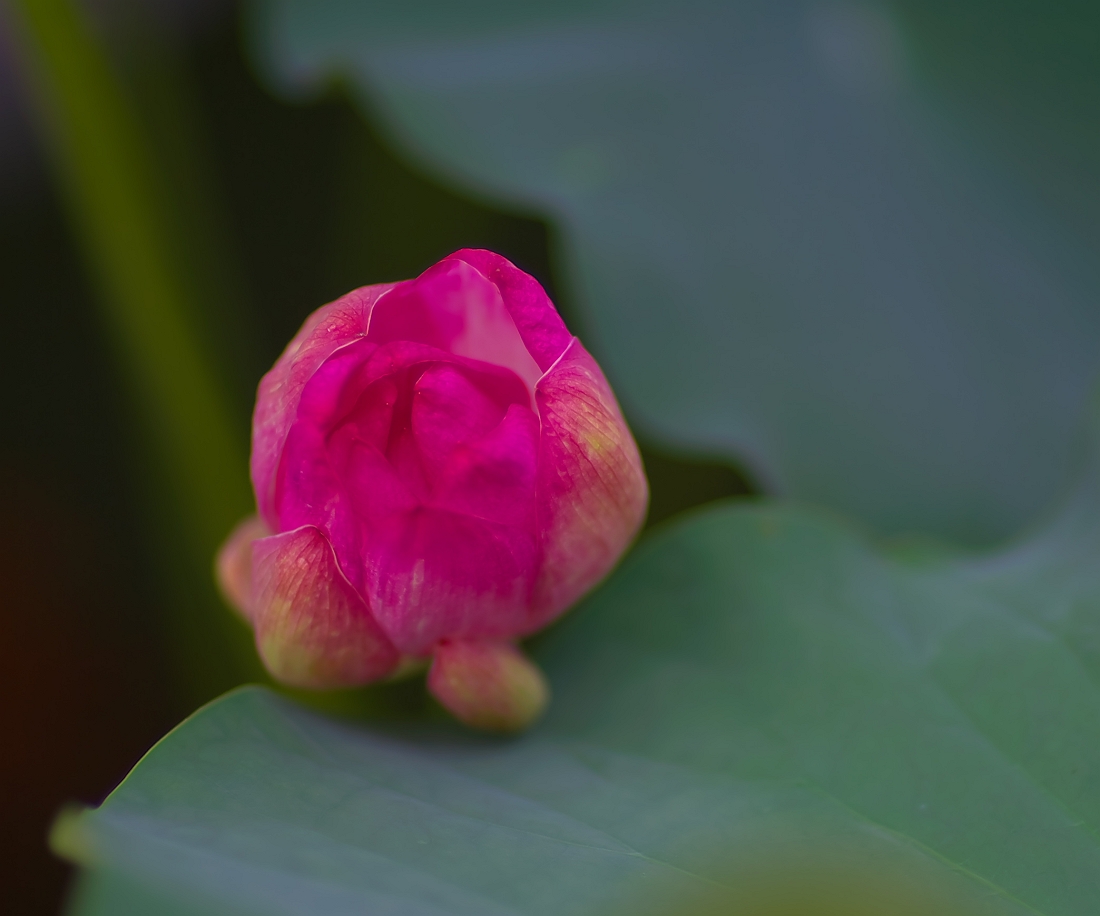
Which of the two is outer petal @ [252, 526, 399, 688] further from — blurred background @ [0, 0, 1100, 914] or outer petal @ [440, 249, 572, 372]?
blurred background @ [0, 0, 1100, 914]

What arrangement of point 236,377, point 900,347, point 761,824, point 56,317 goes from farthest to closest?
point 56,317
point 236,377
point 900,347
point 761,824

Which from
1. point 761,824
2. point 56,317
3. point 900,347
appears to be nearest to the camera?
point 761,824

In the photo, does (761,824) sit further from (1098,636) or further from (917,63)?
(917,63)

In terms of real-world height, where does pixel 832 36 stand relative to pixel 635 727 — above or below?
above

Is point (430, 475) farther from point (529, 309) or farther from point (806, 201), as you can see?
point (806, 201)

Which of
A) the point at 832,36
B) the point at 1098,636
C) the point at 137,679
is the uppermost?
the point at 832,36

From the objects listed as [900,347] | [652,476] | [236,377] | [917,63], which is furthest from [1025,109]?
[236,377]

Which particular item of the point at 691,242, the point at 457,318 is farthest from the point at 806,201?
the point at 457,318
